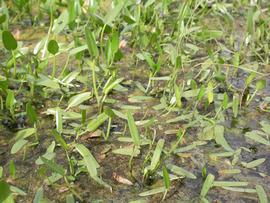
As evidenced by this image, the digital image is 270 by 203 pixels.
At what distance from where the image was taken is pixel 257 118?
1.51 m

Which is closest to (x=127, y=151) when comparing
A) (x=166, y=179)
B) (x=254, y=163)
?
(x=166, y=179)

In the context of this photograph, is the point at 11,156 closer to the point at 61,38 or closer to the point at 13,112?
the point at 13,112

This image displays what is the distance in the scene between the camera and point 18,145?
1254 mm

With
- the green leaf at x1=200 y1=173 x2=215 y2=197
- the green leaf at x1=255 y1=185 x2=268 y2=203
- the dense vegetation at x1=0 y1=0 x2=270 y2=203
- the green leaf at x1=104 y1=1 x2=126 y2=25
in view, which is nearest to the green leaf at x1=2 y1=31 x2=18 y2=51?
the dense vegetation at x1=0 y1=0 x2=270 y2=203

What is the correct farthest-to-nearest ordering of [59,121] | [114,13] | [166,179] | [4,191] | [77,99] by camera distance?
[114,13], [77,99], [59,121], [166,179], [4,191]

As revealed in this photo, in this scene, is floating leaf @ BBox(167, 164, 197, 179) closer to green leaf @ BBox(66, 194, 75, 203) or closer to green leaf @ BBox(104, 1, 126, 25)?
green leaf @ BBox(66, 194, 75, 203)

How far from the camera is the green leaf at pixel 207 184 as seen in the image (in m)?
1.15

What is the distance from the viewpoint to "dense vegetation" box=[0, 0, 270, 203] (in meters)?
1.19

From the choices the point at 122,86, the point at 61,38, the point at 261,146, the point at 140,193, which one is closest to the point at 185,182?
the point at 140,193

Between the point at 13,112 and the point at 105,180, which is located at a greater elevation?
the point at 13,112

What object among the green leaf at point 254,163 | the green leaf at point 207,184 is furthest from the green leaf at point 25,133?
the green leaf at point 254,163

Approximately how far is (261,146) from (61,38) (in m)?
1.10

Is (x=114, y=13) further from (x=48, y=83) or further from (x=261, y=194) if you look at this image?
(x=261, y=194)

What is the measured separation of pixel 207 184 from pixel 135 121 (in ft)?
1.25
